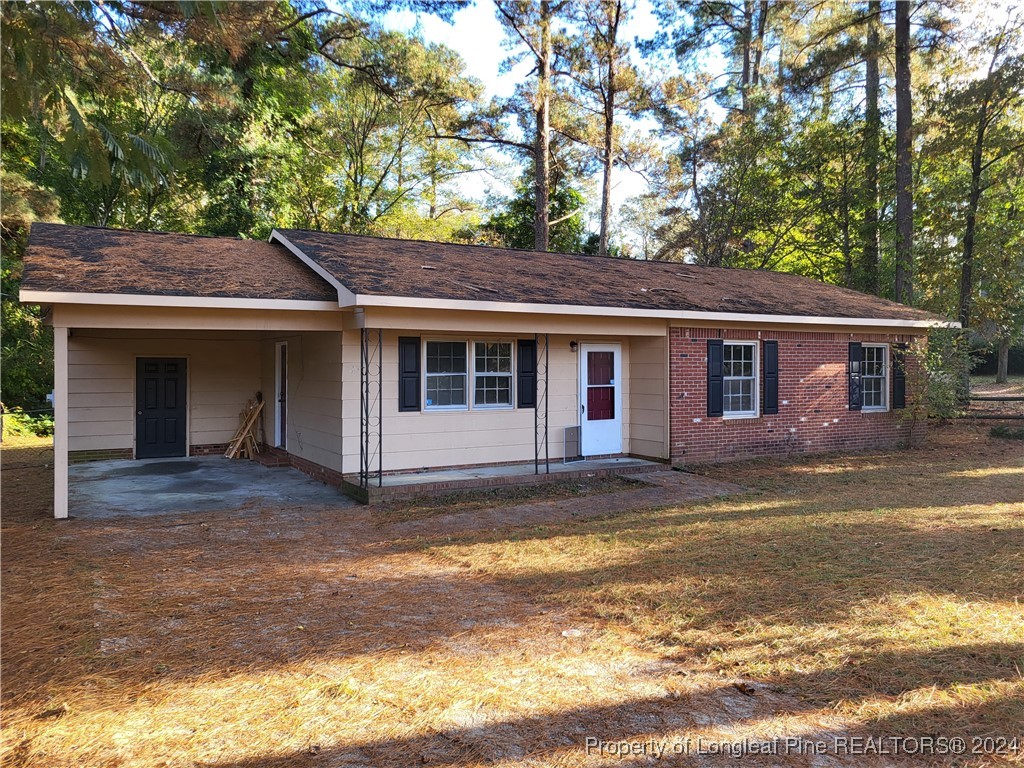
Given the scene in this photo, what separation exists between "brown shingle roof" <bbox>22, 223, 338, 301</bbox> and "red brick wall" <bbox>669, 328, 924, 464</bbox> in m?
6.00

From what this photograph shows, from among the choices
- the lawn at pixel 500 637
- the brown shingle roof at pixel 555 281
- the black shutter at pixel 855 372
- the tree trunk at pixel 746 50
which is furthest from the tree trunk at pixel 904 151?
the lawn at pixel 500 637

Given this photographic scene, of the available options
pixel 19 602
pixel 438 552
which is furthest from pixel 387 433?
pixel 19 602

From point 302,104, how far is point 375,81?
2395 mm

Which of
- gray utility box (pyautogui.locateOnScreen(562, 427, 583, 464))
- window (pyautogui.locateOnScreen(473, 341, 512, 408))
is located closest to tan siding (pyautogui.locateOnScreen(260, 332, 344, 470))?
window (pyautogui.locateOnScreen(473, 341, 512, 408))

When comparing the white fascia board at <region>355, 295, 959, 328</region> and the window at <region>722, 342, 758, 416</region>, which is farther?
the window at <region>722, 342, 758, 416</region>

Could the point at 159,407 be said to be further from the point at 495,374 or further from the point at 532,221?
the point at 532,221

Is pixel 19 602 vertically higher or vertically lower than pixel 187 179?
lower

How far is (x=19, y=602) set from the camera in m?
5.15

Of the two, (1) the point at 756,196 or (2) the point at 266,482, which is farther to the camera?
(1) the point at 756,196

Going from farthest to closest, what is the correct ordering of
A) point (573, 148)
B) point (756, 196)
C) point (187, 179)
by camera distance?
point (573, 148)
point (756, 196)
point (187, 179)

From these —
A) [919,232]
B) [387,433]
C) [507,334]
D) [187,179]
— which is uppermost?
[187,179]

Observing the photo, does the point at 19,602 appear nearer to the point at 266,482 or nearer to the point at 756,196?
the point at 266,482

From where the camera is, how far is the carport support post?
7.70 meters

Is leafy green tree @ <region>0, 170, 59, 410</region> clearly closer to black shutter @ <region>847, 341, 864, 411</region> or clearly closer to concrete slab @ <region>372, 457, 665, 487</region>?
concrete slab @ <region>372, 457, 665, 487</region>
